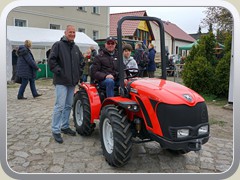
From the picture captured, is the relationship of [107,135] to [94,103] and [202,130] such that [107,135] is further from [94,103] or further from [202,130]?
[202,130]

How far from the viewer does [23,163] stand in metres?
3.28

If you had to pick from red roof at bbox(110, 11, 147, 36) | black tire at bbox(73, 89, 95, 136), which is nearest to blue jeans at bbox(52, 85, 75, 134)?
black tire at bbox(73, 89, 95, 136)

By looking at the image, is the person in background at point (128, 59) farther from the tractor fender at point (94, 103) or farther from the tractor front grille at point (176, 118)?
the tractor front grille at point (176, 118)

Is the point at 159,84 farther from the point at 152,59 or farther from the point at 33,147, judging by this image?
the point at 152,59

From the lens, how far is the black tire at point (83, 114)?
416cm

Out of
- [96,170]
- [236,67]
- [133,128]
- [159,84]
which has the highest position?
[236,67]

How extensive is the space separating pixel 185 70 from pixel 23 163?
5.54m

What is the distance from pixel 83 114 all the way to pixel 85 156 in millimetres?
849

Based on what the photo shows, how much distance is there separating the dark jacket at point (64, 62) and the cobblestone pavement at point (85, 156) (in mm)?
701

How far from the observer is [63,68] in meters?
3.97

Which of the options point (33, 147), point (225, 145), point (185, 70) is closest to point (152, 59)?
point (185, 70)

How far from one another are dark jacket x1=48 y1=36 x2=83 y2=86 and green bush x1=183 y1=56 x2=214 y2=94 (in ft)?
13.3

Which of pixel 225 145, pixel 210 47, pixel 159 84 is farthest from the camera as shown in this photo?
pixel 210 47

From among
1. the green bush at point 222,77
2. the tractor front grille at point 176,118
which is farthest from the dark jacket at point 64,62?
the green bush at point 222,77
